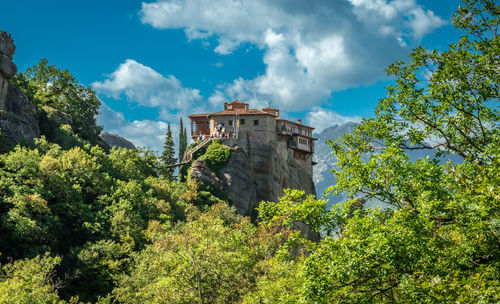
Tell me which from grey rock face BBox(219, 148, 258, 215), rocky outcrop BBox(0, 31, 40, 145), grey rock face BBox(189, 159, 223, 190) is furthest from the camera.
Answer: grey rock face BBox(219, 148, 258, 215)

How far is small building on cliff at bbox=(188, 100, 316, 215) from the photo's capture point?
7700cm

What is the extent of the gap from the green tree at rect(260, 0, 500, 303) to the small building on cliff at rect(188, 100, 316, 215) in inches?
2261

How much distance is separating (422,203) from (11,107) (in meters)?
54.9

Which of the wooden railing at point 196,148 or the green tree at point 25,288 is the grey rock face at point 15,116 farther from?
the wooden railing at point 196,148

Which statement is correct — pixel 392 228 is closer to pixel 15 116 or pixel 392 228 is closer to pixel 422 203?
pixel 422 203

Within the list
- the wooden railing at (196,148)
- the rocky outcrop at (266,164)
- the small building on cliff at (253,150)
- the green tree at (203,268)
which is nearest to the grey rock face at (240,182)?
the small building on cliff at (253,150)

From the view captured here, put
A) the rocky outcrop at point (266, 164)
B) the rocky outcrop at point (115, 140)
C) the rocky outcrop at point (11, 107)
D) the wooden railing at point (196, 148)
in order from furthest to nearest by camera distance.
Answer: the rocky outcrop at point (115, 140)
the rocky outcrop at point (266, 164)
the wooden railing at point (196, 148)
the rocky outcrop at point (11, 107)

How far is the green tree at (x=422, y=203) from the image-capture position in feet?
43.6

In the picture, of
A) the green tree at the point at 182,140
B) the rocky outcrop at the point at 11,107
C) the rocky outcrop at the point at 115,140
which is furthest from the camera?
the rocky outcrop at the point at 115,140

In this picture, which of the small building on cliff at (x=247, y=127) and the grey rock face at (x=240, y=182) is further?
the small building on cliff at (x=247, y=127)

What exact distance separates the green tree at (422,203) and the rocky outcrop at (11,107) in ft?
146

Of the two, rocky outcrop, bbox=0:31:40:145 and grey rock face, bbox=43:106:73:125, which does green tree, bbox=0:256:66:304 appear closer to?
rocky outcrop, bbox=0:31:40:145

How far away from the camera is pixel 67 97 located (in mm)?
80812

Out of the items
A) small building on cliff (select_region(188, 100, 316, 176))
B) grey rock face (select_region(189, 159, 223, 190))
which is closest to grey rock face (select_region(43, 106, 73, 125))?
grey rock face (select_region(189, 159, 223, 190))
